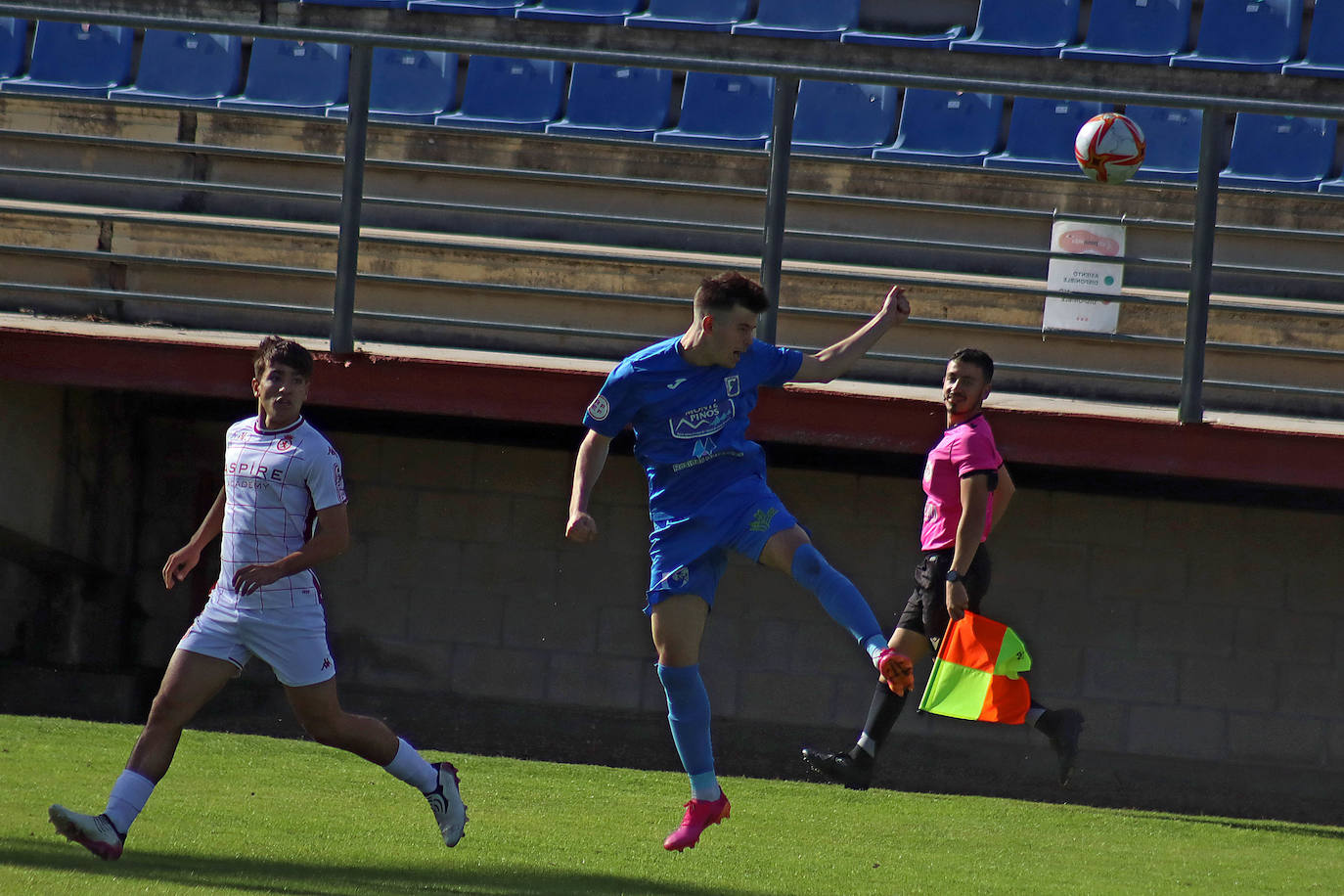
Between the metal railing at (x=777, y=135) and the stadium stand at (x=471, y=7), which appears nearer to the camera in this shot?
the metal railing at (x=777, y=135)

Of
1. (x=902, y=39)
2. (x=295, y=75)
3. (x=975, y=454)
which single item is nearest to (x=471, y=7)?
(x=295, y=75)

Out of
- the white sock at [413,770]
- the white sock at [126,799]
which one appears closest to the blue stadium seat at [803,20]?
the white sock at [413,770]

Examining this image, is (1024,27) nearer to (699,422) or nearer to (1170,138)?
(1170,138)

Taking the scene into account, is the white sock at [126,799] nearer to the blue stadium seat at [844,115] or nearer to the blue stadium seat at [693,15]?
the blue stadium seat at [844,115]

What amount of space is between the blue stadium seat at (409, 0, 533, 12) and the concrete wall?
5.24 metres

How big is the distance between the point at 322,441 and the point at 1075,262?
529cm

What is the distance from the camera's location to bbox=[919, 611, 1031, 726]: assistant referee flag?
655cm

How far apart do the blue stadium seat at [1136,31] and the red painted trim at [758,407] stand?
5.64m

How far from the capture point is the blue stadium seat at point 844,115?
1248 centimetres

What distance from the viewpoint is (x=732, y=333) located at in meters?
5.38

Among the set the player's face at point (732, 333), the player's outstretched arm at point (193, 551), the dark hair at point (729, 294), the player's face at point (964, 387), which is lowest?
the player's outstretched arm at point (193, 551)

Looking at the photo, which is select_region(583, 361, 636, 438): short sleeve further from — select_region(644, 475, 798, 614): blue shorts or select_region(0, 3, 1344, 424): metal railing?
select_region(0, 3, 1344, 424): metal railing

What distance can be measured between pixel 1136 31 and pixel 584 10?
4.78m

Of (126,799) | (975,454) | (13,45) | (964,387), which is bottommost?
(126,799)
